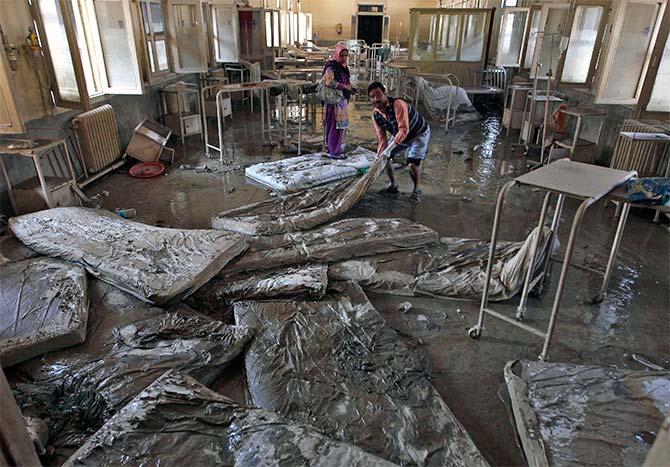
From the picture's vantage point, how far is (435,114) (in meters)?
8.95

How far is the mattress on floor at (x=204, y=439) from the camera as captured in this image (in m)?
1.58

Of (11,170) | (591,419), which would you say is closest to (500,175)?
(591,419)

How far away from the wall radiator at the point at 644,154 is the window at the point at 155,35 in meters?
6.66

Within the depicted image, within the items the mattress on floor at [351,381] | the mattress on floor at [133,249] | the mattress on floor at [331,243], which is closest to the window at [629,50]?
the mattress on floor at [331,243]

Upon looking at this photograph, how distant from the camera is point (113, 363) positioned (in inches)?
89.6

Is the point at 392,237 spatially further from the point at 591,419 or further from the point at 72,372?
A: the point at 72,372

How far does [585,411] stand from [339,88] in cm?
450

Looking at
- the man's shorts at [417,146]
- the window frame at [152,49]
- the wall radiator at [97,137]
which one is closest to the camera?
the man's shorts at [417,146]

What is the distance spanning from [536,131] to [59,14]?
6645 mm

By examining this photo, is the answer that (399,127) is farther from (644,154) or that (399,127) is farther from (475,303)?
(644,154)

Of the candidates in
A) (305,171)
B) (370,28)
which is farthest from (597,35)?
(370,28)

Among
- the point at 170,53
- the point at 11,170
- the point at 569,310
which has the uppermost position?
the point at 170,53

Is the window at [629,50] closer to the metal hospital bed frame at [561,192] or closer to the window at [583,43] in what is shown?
the window at [583,43]

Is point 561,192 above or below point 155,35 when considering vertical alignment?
below
